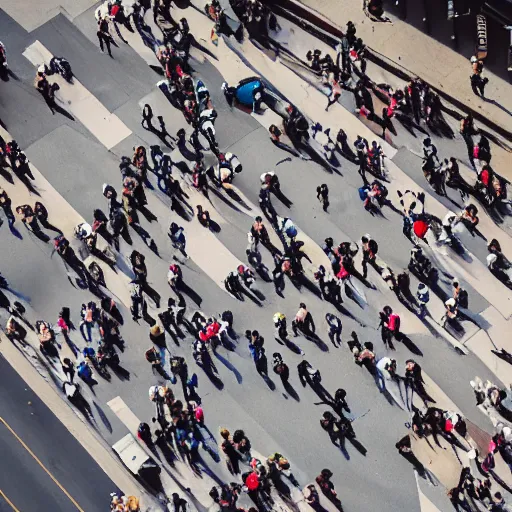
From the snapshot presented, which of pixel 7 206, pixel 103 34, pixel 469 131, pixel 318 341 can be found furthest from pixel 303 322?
pixel 103 34

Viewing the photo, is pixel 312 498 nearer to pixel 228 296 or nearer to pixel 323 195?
pixel 228 296

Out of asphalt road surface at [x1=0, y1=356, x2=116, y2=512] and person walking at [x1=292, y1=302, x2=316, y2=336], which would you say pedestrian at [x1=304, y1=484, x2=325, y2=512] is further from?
asphalt road surface at [x1=0, y1=356, x2=116, y2=512]

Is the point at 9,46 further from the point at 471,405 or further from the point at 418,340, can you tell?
the point at 471,405

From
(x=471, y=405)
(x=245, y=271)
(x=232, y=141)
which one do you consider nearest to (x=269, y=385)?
(x=245, y=271)

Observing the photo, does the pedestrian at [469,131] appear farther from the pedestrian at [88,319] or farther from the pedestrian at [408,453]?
the pedestrian at [88,319]

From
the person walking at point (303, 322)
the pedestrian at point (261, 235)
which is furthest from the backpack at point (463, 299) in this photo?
the pedestrian at point (261, 235)

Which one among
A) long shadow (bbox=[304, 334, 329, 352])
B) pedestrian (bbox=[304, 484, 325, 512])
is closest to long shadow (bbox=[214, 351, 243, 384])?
long shadow (bbox=[304, 334, 329, 352])
